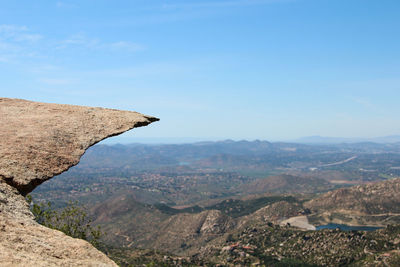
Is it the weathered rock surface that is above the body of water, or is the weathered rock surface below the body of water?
above

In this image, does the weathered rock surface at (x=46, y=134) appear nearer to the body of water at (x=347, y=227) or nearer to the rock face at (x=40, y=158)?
the rock face at (x=40, y=158)

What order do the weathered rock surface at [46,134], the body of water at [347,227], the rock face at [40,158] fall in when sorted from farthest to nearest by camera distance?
1. the body of water at [347,227]
2. the weathered rock surface at [46,134]
3. the rock face at [40,158]

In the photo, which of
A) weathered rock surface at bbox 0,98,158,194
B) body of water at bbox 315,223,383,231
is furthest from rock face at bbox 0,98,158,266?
body of water at bbox 315,223,383,231

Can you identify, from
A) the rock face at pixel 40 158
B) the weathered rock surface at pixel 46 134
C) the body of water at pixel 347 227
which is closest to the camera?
the rock face at pixel 40 158

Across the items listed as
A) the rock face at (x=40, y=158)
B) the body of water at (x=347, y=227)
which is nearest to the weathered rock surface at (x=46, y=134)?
the rock face at (x=40, y=158)

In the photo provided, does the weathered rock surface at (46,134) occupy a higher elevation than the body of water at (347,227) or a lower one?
higher

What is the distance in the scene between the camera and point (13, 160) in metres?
14.9

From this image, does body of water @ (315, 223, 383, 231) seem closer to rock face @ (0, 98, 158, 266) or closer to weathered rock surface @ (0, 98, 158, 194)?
weathered rock surface @ (0, 98, 158, 194)

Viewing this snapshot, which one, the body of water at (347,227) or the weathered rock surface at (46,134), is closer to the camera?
the weathered rock surface at (46,134)

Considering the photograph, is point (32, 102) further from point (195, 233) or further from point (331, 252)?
point (195, 233)

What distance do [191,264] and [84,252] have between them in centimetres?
10650

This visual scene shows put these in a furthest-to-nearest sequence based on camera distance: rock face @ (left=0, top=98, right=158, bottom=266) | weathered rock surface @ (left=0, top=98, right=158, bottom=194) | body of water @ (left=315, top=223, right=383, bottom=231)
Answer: body of water @ (left=315, top=223, right=383, bottom=231) → weathered rock surface @ (left=0, top=98, right=158, bottom=194) → rock face @ (left=0, top=98, right=158, bottom=266)

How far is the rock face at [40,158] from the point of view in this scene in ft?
35.4

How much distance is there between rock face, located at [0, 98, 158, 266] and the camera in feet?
35.4
